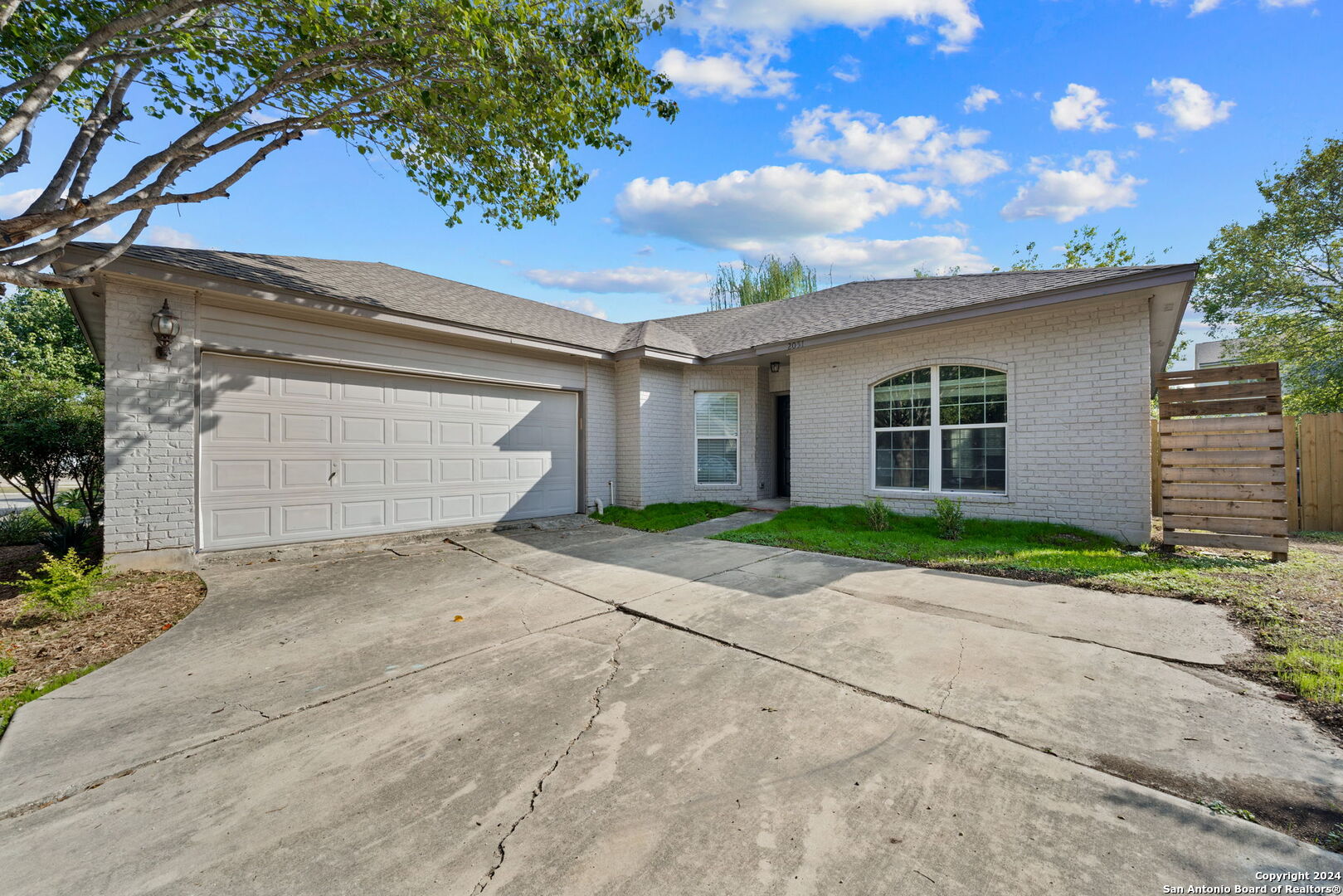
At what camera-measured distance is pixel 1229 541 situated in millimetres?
5730

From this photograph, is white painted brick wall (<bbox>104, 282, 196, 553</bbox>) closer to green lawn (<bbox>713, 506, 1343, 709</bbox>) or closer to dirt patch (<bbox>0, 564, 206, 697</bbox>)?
dirt patch (<bbox>0, 564, 206, 697</bbox>)

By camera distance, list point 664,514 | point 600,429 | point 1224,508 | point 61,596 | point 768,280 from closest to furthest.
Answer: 1. point 61,596
2. point 1224,508
3. point 664,514
4. point 600,429
5. point 768,280

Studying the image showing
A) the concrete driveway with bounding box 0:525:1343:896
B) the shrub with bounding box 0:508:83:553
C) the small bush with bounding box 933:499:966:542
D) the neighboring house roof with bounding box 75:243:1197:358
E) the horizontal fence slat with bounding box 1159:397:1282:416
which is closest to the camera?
the concrete driveway with bounding box 0:525:1343:896

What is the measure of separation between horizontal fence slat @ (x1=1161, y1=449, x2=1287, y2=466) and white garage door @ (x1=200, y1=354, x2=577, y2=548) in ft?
29.7

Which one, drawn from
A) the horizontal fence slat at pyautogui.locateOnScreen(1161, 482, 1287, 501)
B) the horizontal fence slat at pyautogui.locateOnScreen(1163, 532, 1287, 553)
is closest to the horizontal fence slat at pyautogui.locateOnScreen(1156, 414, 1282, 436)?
the horizontal fence slat at pyautogui.locateOnScreen(1161, 482, 1287, 501)

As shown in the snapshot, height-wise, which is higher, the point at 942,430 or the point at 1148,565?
the point at 942,430

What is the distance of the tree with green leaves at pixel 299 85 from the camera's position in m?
4.39

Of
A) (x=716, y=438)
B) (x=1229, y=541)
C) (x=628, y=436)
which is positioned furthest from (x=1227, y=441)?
(x=628, y=436)

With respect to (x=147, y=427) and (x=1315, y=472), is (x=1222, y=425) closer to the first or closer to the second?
(x=1315, y=472)

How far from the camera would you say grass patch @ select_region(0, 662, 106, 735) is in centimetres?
280

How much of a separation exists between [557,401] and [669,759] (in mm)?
7927

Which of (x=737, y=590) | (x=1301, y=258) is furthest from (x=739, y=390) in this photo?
(x=1301, y=258)

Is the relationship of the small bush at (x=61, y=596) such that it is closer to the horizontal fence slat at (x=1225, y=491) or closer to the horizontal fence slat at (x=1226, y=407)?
the horizontal fence slat at (x=1225, y=491)

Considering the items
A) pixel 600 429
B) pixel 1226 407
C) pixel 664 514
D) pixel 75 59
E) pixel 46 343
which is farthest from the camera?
pixel 46 343
